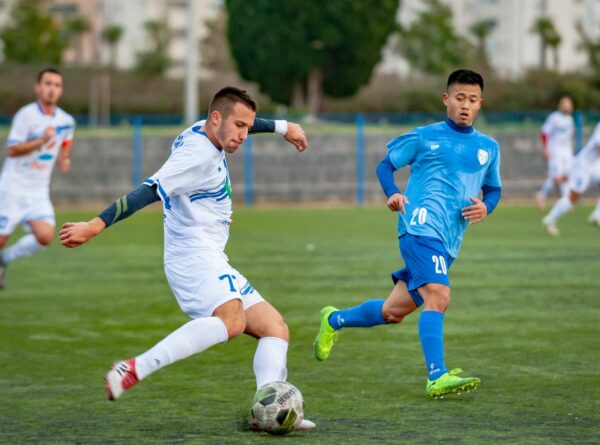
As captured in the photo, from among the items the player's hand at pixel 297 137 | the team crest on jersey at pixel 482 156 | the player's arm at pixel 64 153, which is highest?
the player's hand at pixel 297 137

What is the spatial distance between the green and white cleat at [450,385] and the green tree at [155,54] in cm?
5911

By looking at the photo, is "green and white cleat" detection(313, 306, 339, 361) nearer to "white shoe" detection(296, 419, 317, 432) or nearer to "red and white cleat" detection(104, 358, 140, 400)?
"white shoe" detection(296, 419, 317, 432)

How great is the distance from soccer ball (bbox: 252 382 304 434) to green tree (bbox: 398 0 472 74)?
2198 inches

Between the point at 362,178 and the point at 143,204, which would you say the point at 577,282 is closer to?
the point at 143,204

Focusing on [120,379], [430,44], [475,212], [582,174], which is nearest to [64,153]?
[475,212]

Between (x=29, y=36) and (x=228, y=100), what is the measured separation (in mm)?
61105

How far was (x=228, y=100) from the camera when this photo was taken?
22.0ft

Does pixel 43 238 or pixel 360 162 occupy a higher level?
pixel 360 162

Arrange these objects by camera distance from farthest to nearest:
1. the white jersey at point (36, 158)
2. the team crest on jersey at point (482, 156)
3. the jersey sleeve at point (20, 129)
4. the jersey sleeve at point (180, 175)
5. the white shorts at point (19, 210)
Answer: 1. the white shorts at point (19, 210)
2. the white jersey at point (36, 158)
3. the jersey sleeve at point (20, 129)
4. the team crest on jersey at point (482, 156)
5. the jersey sleeve at point (180, 175)

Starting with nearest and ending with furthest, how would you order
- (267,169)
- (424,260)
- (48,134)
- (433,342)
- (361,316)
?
(433,342) < (424,260) < (361,316) < (48,134) < (267,169)

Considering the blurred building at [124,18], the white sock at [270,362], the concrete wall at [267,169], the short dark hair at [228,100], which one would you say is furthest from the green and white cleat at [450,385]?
the blurred building at [124,18]

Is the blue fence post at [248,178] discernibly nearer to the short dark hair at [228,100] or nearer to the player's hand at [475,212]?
the player's hand at [475,212]

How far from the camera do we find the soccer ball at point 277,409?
6492mm

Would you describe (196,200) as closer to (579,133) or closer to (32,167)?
(32,167)
